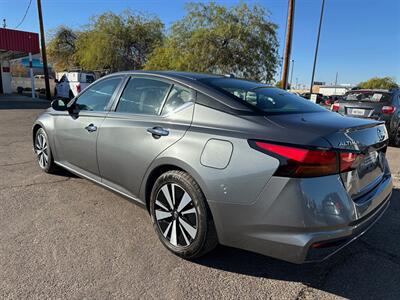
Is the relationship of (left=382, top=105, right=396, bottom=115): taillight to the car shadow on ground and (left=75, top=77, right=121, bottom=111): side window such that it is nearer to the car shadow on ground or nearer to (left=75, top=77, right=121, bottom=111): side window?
the car shadow on ground

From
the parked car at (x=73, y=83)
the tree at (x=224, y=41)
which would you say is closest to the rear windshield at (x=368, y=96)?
the tree at (x=224, y=41)

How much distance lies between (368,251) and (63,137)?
3680 millimetres

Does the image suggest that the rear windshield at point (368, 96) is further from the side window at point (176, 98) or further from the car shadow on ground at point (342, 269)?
the side window at point (176, 98)

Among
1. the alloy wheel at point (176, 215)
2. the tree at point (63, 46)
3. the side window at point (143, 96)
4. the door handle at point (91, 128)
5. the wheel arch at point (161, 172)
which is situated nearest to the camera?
the wheel arch at point (161, 172)

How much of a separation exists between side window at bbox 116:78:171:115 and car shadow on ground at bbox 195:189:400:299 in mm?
1492

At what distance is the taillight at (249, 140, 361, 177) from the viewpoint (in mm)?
2127

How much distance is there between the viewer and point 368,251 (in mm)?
3061

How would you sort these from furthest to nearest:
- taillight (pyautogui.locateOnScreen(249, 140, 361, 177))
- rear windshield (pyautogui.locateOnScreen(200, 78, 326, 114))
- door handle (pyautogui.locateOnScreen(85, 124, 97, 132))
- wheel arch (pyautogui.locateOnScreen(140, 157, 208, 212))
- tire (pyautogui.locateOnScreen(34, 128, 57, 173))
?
tire (pyautogui.locateOnScreen(34, 128, 57, 173)) < door handle (pyautogui.locateOnScreen(85, 124, 97, 132)) < rear windshield (pyautogui.locateOnScreen(200, 78, 326, 114)) < wheel arch (pyautogui.locateOnScreen(140, 157, 208, 212)) < taillight (pyautogui.locateOnScreen(249, 140, 361, 177))

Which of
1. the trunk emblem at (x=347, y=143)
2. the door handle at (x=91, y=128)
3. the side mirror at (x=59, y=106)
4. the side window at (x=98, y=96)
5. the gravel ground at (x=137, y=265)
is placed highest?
the side window at (x=98, y=96)

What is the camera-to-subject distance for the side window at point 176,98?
292 cm

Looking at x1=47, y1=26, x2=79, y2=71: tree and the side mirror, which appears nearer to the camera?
the side mirror

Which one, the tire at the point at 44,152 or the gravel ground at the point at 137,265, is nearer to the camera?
the gravel ground at the point at 137,265

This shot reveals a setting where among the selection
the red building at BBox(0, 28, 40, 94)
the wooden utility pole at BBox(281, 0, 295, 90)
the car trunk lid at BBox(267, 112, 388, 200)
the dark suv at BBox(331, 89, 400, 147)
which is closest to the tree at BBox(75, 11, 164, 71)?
the red building at BBox(0, 28, 40, 94)

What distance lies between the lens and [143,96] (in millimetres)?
3348
